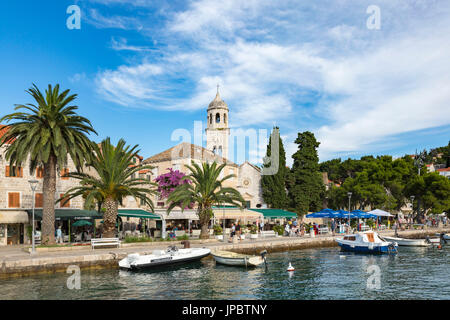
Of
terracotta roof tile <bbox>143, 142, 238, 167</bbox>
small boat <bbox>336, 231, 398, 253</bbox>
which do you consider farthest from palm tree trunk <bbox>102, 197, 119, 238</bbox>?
terracotta roof tile <bbox>143, 142, 238, 167</bbox>

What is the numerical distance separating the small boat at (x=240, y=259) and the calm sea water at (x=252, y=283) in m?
0.45

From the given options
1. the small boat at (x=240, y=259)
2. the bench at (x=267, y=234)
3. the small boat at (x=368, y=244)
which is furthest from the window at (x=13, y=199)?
the small boat at (x=368, y=244)

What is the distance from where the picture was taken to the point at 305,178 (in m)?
62.2

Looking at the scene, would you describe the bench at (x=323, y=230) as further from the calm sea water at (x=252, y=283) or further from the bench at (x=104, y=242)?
the bench at (x=104, y=242)

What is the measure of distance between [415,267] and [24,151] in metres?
28.8

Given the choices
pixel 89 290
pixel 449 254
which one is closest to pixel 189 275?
pixel 89 290

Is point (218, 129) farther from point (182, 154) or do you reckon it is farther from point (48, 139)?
point (48, 139)

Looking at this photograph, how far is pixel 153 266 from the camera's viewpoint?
A: 2500cm

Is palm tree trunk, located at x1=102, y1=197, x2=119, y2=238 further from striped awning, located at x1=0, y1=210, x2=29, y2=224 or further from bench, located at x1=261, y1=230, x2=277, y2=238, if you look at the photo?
bench, located at x1=261, y1=230, x2=277, y2=238

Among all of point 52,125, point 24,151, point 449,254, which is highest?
point 52,125

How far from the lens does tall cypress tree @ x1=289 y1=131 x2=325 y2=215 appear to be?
61281 mm

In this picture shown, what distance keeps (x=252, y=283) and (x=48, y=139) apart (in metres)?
17.7
